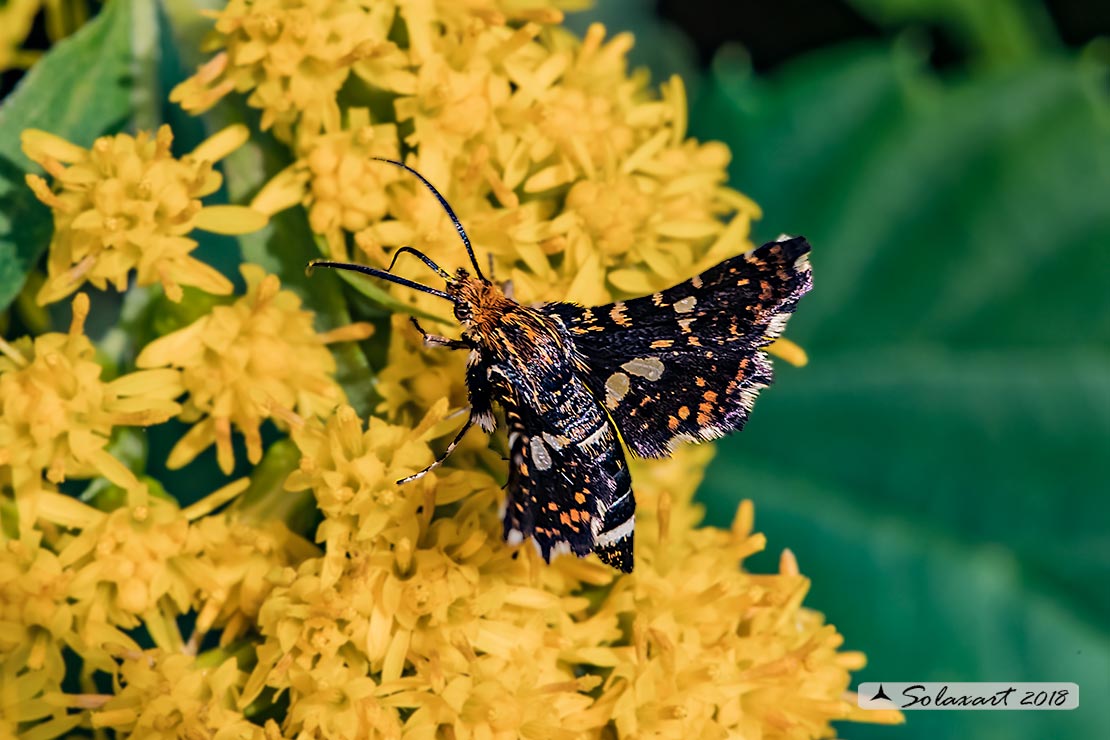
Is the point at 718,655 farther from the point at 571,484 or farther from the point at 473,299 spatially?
A: the point at 473,299

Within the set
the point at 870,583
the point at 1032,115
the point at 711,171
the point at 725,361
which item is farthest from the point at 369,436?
the point at 1032,115

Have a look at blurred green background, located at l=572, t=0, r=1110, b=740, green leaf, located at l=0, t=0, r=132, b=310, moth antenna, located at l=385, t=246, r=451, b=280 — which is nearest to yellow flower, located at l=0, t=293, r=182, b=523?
green leaf, located at l=0, t=0, r=132, b=310

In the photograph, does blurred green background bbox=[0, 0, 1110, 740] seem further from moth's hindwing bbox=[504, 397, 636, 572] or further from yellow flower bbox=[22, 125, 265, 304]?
yellow flower bbox=[22, 125, 265, 304]

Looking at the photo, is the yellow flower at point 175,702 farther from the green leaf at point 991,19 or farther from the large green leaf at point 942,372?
the green leaf at point 991,19

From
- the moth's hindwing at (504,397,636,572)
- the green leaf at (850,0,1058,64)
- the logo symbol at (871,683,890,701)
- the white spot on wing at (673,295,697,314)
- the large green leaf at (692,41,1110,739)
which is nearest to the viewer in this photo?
the moth's hindwing at (504,397,636,572)

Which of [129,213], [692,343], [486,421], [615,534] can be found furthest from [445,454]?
[129,213]

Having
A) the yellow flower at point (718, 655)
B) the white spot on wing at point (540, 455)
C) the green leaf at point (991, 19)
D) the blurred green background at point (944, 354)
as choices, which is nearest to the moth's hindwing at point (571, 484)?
the white spot on wing at point (540, 455)

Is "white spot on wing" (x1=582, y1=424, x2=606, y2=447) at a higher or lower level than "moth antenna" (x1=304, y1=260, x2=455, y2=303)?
lower
